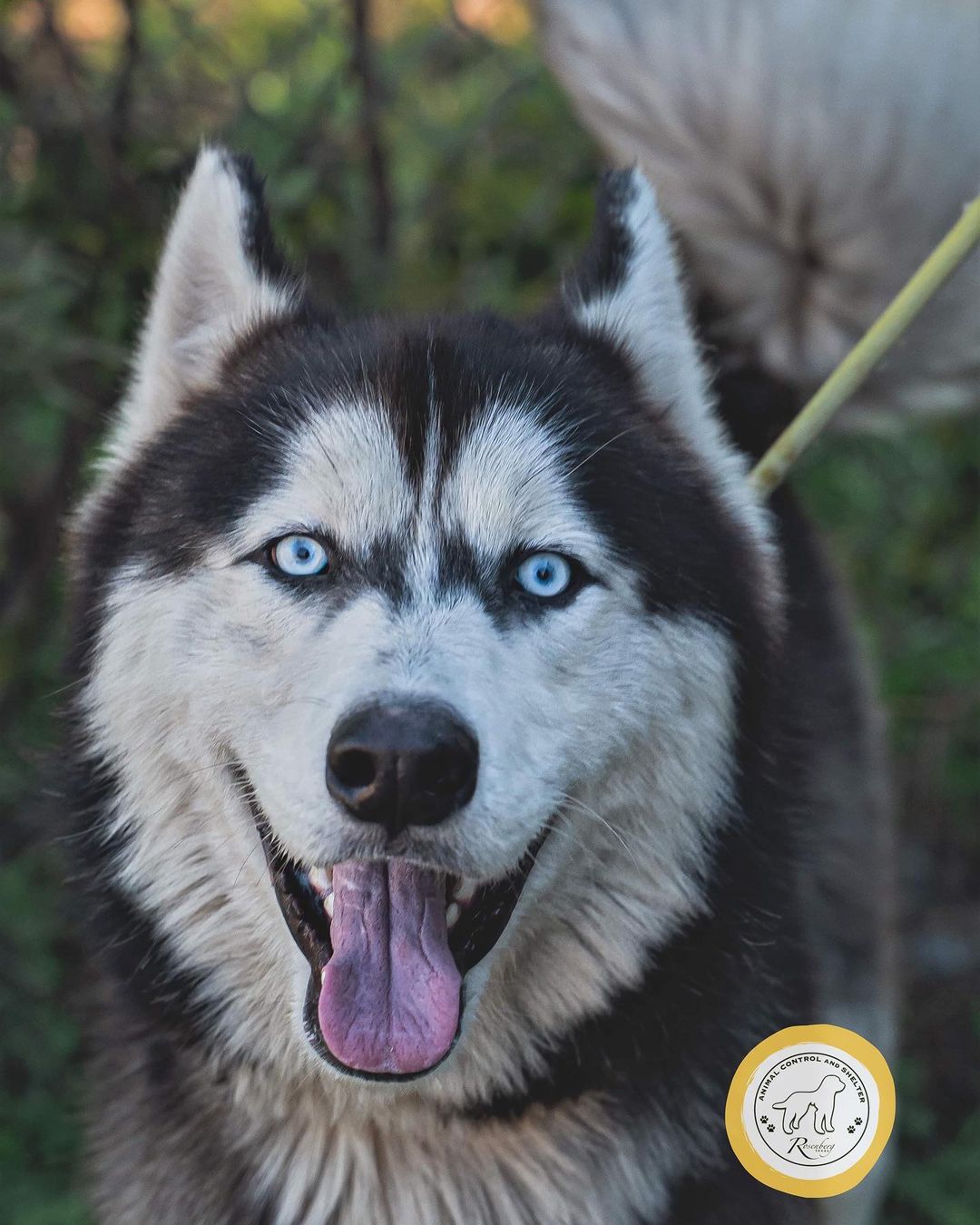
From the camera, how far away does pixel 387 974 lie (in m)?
1.85

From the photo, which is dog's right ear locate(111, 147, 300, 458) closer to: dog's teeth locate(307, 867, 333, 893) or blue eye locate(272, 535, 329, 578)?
blue eye locate(272, 535, 329, 578)

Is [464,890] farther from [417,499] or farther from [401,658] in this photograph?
[417,499]


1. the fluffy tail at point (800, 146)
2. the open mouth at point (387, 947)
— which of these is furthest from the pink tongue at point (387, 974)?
the fluffy tail at point (800, 146)

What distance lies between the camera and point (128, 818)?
2.12 meters

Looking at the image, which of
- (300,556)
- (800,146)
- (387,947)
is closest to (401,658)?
(300,556)

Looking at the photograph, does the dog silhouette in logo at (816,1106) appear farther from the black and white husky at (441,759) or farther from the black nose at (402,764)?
the black nose at (402,764)

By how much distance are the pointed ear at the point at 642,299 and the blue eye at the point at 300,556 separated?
0.69 metres

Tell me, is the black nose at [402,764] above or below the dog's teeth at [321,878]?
above

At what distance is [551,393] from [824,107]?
4.17 ft

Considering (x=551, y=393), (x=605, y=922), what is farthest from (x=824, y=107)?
(x=605, y=922)

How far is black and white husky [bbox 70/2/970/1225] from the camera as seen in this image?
6.01 feet

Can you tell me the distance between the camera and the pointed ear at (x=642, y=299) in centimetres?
229

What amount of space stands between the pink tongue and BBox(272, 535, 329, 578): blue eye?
0.42 meters

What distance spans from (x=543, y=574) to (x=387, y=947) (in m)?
0.57
